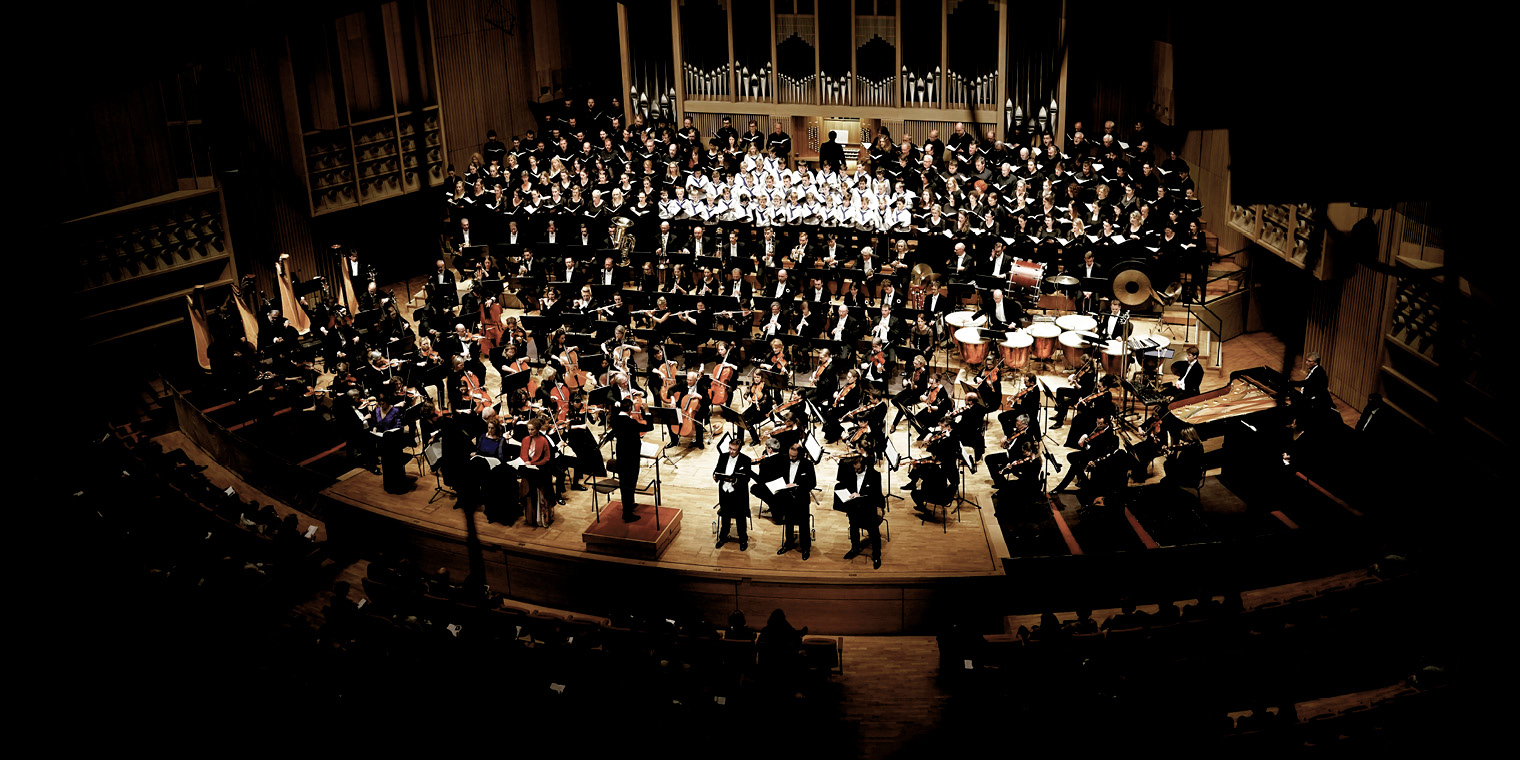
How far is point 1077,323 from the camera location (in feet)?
41.8

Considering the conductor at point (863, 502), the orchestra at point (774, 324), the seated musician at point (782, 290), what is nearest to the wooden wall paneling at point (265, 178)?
the orchestra at point (774, 324)

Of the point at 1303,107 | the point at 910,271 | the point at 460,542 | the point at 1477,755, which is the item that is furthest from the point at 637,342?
the point at 1303,107

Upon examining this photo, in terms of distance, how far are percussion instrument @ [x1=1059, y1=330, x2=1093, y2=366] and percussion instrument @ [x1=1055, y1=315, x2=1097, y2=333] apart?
0.07 metres

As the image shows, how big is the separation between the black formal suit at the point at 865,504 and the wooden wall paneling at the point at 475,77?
11.2 meters

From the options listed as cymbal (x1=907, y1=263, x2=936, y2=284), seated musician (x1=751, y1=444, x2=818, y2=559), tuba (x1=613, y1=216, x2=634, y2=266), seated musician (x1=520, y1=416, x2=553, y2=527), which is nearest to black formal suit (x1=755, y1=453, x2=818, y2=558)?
seated musician (x1=751, y1=444, x2=818, y2=559)

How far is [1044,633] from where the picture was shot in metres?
7.35

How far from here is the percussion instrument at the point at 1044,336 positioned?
12648 millimetres

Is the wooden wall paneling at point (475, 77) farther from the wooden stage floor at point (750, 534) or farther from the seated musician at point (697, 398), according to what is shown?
the wooden stage floor at point (750, 534)

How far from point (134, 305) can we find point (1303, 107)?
45.8ft

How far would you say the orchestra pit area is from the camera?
7.15 metres

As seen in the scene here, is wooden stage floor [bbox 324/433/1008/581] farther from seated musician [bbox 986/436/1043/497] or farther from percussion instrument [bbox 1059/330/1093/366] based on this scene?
percussion instrument [bbox 1059/330/1093/366]

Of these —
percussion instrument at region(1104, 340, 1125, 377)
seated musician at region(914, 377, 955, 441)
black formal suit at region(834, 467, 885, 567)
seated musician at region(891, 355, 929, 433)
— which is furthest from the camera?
percussion instrument at region(1104, 340, 1125, 377)

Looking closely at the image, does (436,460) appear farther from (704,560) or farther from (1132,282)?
(1132,282)

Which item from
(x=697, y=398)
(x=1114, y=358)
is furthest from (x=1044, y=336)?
(x=697, y=398)
